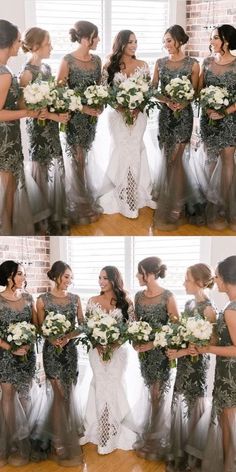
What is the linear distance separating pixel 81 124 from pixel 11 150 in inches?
24.0

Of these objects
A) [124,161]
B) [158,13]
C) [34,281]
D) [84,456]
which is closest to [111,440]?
[84,456]

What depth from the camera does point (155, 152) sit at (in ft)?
15.8

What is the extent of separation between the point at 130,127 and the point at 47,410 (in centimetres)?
223

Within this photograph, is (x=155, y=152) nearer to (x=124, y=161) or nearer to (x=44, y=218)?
(x=124, y=161)

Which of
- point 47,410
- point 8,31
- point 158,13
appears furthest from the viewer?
point 158,13

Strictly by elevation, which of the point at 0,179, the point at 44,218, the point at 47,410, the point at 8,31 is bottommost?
the point at 47,410

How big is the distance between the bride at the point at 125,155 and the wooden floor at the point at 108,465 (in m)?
1.87

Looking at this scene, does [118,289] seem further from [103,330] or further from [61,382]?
[61,382]

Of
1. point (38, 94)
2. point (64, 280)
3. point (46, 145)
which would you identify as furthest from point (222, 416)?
point (38, 94)

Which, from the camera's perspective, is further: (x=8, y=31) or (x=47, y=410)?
(x=47, y=410)

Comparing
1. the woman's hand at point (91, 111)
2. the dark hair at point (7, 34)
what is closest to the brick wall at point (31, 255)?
the woman's hand at point (91, 111)

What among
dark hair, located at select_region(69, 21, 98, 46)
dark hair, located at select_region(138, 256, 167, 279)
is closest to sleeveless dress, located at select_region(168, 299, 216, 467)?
dark hair, located at select_region(138, 256, 167, 279)

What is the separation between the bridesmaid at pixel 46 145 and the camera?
4289 mm

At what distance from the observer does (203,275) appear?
4375 mm
